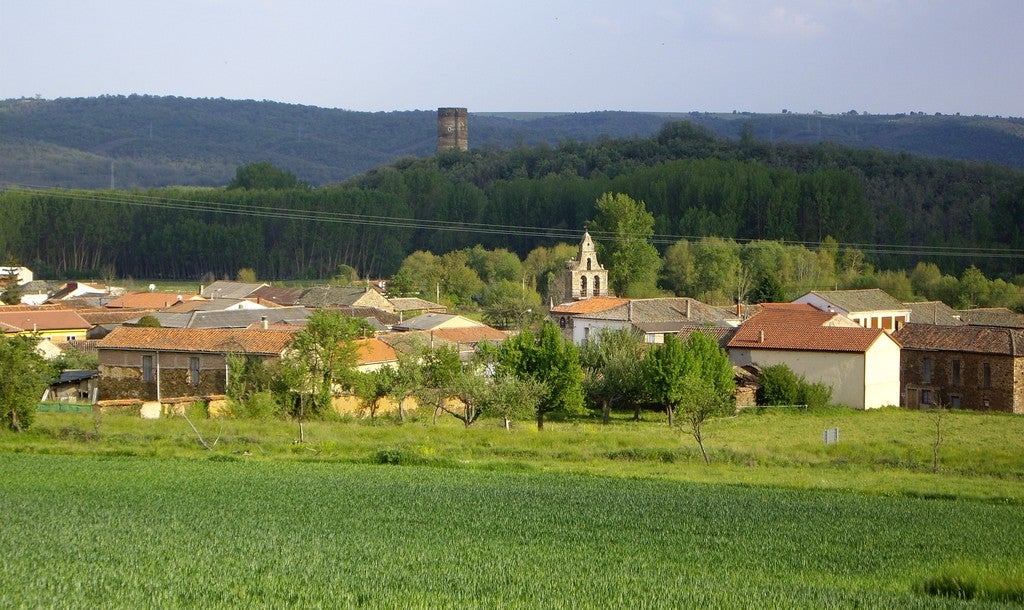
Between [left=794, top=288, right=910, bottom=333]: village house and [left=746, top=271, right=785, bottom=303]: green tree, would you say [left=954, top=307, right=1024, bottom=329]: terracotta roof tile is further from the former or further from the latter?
[left=746, top=271, right=785, bottom=303]: green tree

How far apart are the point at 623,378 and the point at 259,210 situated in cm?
7932

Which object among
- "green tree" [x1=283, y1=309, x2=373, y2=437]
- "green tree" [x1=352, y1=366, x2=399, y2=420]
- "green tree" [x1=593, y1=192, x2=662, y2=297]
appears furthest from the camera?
"green tree" [x1=593, y1=192, x2=662, y2=297]

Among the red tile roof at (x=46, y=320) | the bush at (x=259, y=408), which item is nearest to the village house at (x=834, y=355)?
the bush at (x=259, y=408)

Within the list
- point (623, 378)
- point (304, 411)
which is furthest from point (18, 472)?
point (623, 378)

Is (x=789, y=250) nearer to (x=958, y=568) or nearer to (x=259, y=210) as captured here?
(x=259, y=210)

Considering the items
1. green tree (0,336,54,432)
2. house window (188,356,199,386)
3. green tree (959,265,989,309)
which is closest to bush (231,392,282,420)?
house window (188,356,199,386)

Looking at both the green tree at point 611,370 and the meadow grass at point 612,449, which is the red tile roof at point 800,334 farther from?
the meadow grass at point 612,449

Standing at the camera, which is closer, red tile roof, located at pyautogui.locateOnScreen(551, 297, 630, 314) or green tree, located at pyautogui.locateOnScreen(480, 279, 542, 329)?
red tile roof, located at pyautogui.locateOnScreen(551, 297, 630, 314)

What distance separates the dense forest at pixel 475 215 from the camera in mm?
95938

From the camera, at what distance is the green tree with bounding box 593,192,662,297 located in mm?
75250

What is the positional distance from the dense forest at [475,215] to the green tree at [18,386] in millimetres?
64478

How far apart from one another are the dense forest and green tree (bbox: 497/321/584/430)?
5326 cm

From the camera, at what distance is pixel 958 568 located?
1505 cm

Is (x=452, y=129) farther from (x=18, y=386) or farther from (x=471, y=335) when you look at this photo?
(x=18, y=386)
